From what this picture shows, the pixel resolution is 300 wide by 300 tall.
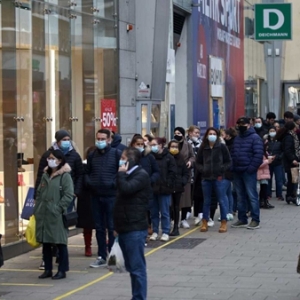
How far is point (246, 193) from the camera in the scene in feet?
52.9

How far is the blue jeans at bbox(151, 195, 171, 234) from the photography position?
47.7 ft

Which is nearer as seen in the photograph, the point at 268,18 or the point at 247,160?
the point at 247,160

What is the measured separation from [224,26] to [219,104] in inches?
97.0

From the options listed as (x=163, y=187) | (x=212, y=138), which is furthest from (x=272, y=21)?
(x=163, y=187)

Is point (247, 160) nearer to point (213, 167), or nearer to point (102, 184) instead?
point (213, 167)

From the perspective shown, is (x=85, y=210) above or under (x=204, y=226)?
above

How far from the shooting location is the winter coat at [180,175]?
48.7 ft

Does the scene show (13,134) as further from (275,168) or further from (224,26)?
(224,26)

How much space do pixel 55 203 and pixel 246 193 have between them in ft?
18.7

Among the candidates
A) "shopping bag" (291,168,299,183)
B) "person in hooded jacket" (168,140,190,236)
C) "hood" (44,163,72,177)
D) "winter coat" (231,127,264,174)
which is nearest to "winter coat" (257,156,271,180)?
"shopping bag" (291,168,299,183)

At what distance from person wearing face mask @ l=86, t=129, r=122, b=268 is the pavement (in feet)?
1.58

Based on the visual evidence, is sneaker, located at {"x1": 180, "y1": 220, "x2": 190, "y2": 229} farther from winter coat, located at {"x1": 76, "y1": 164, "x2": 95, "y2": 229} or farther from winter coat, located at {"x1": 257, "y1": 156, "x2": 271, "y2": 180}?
winter coat, located at {"x1": 76, "y1": 164, "x2": 95, "y2": 229}

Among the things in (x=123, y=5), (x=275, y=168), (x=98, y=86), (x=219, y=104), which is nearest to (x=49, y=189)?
(x=98, y=86)

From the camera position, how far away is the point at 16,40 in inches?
535
